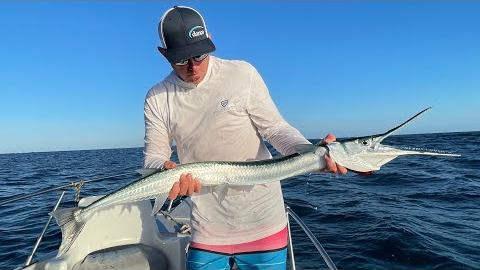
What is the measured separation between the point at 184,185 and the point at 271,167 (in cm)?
79

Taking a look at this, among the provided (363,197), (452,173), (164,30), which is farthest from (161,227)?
(452,173)

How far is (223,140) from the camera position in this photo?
10.3ft

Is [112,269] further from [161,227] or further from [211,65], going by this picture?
[211,65]

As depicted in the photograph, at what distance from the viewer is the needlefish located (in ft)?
9.59

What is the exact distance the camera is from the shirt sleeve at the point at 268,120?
10.2ft

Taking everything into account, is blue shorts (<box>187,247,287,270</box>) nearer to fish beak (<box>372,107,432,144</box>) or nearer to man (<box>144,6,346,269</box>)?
man (<box>144,6,346,269</box>)

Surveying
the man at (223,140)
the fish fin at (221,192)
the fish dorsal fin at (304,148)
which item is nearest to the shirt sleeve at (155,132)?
the man at (223,140)

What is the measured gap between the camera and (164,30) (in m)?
2.91

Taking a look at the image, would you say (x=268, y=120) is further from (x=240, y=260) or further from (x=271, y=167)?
(x=240, y=260)

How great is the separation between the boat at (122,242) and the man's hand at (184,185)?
5.47 feet

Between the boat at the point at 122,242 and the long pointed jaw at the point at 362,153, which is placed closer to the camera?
the long pointed jaw at the point at 362,153

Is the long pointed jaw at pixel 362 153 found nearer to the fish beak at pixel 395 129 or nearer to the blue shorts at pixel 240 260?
the fish beak at pixel 395 129

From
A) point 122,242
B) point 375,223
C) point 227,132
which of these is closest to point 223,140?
point 227,132

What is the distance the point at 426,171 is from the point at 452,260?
11.5m
